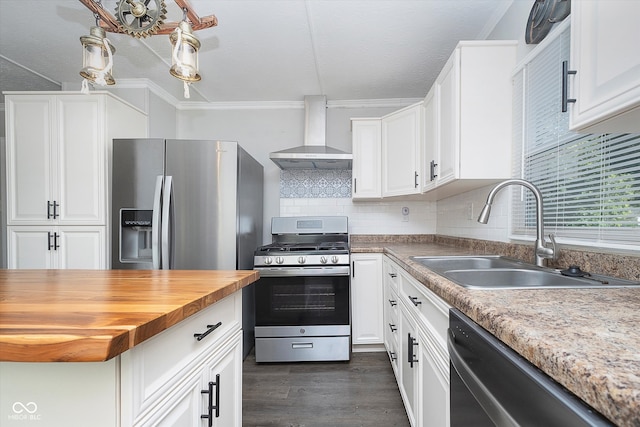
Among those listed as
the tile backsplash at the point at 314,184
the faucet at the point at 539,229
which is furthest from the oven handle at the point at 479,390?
the tile backsplash at the point at 314,184

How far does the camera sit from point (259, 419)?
69.8 inches

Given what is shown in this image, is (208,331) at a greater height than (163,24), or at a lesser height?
lesser

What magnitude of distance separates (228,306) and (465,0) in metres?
2.16

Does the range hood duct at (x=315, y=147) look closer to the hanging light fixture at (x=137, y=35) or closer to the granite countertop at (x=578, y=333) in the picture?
the hanging light fixture at (x=137, y=35)

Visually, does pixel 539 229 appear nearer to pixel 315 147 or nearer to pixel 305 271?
pixel 305 271

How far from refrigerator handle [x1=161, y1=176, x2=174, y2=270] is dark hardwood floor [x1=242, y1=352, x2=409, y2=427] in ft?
3.40

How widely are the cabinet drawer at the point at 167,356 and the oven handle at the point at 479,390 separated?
28.1 inches

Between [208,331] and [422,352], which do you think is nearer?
[208,331]

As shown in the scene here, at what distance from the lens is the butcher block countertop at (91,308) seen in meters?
0.52

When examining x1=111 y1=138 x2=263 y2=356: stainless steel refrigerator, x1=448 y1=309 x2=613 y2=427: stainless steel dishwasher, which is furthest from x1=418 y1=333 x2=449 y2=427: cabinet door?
x1=111 y1=138 x2=263 y2=356: stainless steel refrigerator

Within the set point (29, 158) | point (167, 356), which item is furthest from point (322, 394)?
point (29, 158)

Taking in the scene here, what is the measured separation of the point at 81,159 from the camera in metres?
2.43

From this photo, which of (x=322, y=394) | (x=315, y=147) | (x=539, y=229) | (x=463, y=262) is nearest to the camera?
(x=539, y=229)

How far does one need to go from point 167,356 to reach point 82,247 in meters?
2.27
